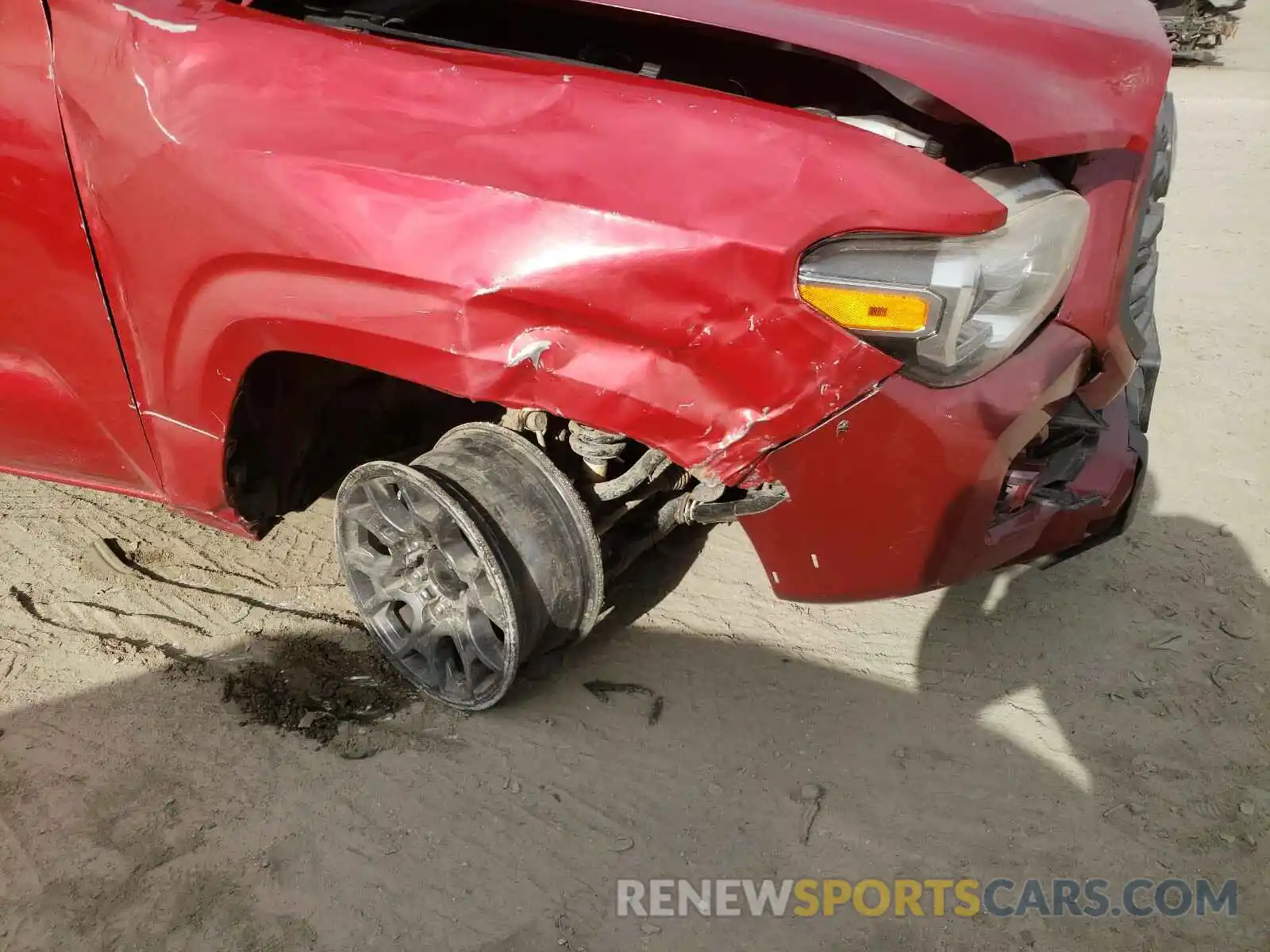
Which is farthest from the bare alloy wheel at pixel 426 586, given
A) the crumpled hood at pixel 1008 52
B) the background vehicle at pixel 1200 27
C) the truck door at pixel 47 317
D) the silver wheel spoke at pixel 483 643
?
the background vehicle at pixel 1200 27

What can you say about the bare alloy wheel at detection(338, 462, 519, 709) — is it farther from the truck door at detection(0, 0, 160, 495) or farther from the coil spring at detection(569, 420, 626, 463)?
the truck door at detection(0, 0, 160, 495)

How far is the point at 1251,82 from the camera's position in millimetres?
8125

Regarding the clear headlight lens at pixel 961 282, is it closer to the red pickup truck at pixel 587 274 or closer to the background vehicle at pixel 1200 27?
the red pickup truck at pixel 587 274

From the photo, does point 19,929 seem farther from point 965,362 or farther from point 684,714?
point 965,362

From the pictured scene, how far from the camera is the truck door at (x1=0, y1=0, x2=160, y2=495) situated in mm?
1788

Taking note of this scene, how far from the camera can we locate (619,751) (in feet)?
7.55

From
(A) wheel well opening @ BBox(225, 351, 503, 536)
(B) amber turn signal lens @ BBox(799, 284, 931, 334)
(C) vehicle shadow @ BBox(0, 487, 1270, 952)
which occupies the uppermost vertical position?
(B) amber turn signal lens @ BBox(799, 284, 931, 334)

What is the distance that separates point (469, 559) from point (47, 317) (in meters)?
1.06

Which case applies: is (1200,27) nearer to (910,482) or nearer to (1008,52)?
(1008,52)

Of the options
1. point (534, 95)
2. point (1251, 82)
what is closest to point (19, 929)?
point (534, 95)

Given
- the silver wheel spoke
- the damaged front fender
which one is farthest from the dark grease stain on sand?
the damaged front fender

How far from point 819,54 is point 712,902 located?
1781mm

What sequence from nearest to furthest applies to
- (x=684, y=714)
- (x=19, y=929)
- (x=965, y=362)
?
(x=965, y=362)
(x=19, y=929)
(x=684, y=714)

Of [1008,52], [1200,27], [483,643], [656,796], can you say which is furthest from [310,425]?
[1200,27]
